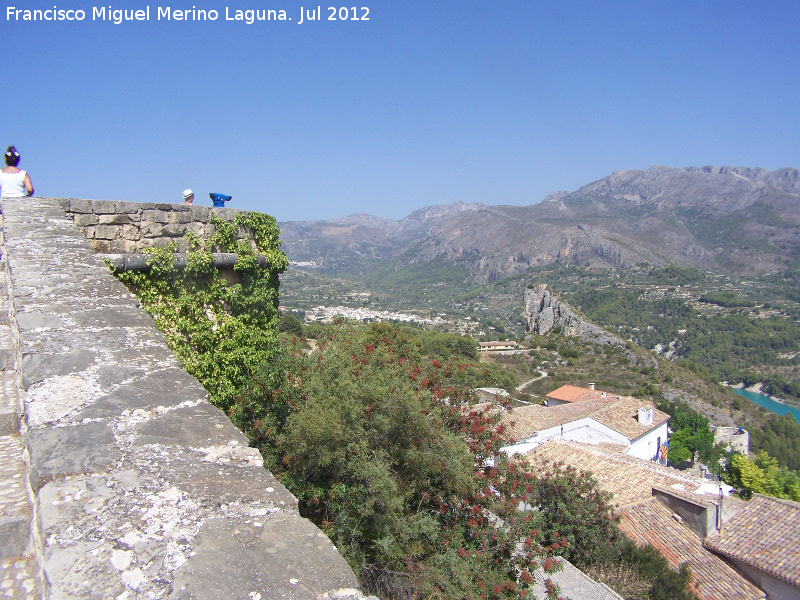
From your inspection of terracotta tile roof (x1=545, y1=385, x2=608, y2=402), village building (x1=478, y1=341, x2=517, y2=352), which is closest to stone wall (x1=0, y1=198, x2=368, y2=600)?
terracotta tile roof (x1=545, y1=385, x2=608, y2=402)

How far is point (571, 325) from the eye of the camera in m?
70.8

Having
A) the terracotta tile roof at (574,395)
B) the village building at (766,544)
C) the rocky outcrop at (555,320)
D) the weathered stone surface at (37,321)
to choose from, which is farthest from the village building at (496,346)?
the weathered stone surface at (37,321)

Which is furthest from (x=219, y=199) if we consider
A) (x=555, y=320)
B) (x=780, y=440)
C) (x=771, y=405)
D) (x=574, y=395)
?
(x=771, y=405)

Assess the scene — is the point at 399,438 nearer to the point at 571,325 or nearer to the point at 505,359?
the point at 505,359

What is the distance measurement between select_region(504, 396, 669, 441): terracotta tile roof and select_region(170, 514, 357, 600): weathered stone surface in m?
22.6

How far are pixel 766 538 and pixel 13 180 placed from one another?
67.0 feet

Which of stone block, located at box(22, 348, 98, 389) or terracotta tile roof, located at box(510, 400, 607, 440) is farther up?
stone block, located at box(22, 348, 98, 389)

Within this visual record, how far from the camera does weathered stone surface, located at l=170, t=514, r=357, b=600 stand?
4.64ft

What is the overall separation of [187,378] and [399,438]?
2840mm

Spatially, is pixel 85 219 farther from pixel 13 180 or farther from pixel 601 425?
pixel 601 425

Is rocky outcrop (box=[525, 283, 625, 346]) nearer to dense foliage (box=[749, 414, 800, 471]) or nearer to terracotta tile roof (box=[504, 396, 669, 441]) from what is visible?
dense foliage (box=[749, 414, 800, 471])

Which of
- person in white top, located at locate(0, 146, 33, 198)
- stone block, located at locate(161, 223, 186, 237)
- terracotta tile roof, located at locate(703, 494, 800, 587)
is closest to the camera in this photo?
stone block, located at locate(161, 223, 186, 237)

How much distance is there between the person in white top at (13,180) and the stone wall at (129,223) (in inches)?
51.9

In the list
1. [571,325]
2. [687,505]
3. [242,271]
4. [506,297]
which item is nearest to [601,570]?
[687,505]
